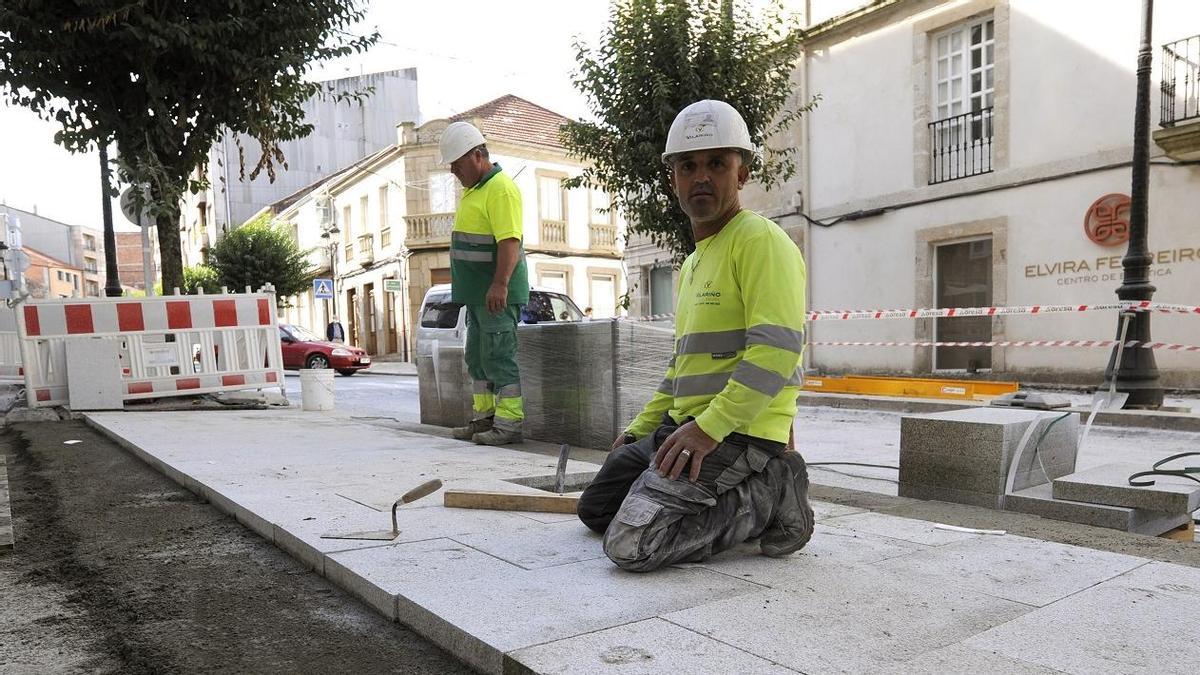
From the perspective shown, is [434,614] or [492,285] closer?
[434,614]

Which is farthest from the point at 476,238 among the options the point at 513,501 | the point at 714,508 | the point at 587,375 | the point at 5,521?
the point at 714,508

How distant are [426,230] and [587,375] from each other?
24.2 m

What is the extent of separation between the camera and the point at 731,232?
8.95 ft

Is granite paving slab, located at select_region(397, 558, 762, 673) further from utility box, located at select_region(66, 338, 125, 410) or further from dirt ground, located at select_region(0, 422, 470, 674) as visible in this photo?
utility box, located at select_region(66, 338, 125, 410)

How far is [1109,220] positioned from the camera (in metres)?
11.4

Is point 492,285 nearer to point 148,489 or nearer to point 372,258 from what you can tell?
point 148,489

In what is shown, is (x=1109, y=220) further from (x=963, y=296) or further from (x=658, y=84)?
(x=658, y=84)

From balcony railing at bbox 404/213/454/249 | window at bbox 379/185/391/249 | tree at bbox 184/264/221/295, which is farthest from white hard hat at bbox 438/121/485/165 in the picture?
tree at bbox 184/264/221/295

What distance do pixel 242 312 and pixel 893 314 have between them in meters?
7.31

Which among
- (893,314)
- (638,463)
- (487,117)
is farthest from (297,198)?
(638,463)

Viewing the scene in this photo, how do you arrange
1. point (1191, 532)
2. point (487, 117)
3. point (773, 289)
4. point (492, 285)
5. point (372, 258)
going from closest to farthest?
point (773, 289) < point (1191, 532) < point (492, 285) < point (487, 117) < point (372, 258)

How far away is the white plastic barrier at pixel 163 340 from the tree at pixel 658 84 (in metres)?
5.70

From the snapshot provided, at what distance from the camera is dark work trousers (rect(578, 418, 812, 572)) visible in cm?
250

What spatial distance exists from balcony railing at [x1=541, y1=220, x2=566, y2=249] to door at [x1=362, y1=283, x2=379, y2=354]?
7.62 metres
